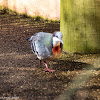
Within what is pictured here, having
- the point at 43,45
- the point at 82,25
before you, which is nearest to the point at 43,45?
the point at 43,45

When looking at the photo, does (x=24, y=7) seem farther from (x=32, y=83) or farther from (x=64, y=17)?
(x=32, y=83)

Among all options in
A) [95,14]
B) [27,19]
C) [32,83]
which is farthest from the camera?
[27,19]

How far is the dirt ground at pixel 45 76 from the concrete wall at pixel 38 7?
354 cm

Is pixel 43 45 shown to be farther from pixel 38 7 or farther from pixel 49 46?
pixel 38 7

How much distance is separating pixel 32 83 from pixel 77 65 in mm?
1218

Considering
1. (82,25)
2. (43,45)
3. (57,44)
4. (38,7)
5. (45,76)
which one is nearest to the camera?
(57,44)

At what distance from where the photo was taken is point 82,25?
609 centimetres

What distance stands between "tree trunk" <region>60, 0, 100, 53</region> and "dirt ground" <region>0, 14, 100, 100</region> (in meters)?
0.22

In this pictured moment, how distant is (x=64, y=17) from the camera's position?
642 centimetres

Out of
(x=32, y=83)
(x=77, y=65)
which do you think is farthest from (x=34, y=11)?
(x=32, y=83)

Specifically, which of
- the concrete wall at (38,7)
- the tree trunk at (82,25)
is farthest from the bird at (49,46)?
the concrete wall at (38,7)

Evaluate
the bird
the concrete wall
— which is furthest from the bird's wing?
the concrete wall

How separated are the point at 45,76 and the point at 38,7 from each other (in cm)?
684

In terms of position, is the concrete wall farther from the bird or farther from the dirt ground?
the bird
